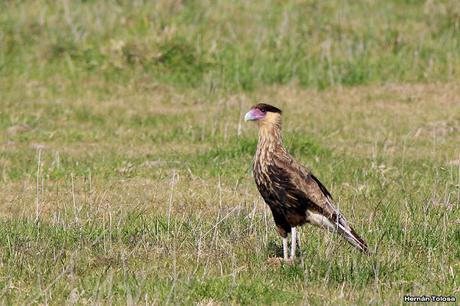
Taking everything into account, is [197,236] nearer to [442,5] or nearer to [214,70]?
[214,70]

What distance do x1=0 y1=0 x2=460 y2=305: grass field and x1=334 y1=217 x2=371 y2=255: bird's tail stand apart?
11cm

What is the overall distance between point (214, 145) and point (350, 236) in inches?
191

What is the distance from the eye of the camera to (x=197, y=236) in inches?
306

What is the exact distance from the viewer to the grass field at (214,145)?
704 cm

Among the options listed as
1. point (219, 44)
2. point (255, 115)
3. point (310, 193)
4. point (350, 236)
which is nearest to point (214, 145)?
point (219, 44)

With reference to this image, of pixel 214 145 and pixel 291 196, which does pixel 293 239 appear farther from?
pixel 214 145

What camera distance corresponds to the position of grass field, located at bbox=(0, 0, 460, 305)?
704cm

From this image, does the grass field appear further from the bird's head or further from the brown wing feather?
the bird's head

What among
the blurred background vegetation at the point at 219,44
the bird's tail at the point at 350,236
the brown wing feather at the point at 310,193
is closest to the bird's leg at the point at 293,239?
the brown wing feather at the point at 310,193

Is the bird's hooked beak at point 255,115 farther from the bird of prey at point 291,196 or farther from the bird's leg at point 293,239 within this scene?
the bird's leg at point 293,239

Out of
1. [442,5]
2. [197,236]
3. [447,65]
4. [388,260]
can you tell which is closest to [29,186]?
[197,236]

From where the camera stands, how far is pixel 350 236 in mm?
7324

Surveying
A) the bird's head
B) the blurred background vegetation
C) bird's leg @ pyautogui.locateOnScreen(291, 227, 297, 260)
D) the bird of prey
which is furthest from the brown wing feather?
the blurred background vegetation

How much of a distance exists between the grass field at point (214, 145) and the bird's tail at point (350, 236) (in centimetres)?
11
